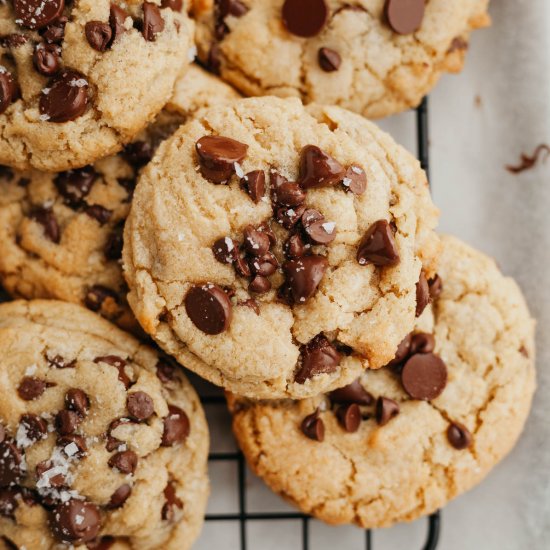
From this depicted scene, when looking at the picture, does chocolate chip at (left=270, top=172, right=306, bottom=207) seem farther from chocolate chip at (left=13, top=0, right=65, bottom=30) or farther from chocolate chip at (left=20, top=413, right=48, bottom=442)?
chocolate chip at (left=20, top=413, right=48, bottom=442)

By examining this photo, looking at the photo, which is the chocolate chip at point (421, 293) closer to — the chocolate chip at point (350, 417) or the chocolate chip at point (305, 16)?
the chocolate chip at point (350, 417)

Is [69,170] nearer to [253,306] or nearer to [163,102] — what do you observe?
[163,102]

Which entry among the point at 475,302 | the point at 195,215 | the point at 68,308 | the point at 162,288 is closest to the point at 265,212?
the point at 195,215

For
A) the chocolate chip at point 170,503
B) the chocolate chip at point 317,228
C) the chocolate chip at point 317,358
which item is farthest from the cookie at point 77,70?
the chocolate chip at point 170,503

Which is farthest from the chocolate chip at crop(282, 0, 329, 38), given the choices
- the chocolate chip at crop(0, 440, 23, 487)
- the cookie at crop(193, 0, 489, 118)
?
the chocolate chip at crop(0, 440, 23, 487)

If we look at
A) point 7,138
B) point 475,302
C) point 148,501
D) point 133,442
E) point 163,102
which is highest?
point 163,102

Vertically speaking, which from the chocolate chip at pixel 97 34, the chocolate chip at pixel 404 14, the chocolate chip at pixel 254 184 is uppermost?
the chocolate chip at pixel 404 14

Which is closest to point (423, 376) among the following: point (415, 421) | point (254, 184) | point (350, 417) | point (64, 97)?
point (415, 421)
